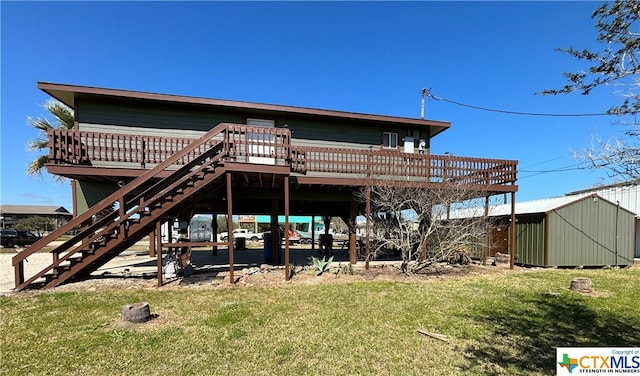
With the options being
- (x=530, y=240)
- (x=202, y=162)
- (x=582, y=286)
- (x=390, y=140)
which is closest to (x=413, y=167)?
(x=390, y=140)

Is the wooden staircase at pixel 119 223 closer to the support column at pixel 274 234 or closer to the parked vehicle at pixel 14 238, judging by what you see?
the support column at pixel 274 234

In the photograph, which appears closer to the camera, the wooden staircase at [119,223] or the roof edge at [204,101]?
the wooden staircase at [119,223]

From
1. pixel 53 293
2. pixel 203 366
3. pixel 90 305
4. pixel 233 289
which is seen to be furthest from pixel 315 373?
pixel 53 293

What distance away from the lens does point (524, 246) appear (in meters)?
Result: 11.8

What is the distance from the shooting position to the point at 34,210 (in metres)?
43.7

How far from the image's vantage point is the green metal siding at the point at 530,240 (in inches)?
438

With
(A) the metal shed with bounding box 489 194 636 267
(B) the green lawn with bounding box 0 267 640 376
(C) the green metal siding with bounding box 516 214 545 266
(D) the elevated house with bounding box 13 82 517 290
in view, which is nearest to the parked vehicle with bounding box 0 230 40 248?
(D) the elevated house with bounding box 13 82 517 290

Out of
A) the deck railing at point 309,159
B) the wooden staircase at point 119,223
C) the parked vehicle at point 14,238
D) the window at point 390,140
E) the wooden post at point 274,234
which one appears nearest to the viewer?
the wooden staircase at point 119,223

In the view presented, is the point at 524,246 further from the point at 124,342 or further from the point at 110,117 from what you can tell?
the point at 110,117

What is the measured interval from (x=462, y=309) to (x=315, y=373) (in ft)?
11.9

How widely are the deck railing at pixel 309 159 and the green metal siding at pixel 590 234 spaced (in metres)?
3.01

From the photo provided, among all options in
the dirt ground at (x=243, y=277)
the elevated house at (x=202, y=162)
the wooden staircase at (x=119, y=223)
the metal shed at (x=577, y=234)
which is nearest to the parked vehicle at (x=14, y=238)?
the dirt ground at (x=243, y=277)

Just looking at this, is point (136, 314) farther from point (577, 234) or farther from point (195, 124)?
point (577, 234)

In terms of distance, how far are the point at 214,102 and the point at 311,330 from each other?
8.40 meters
